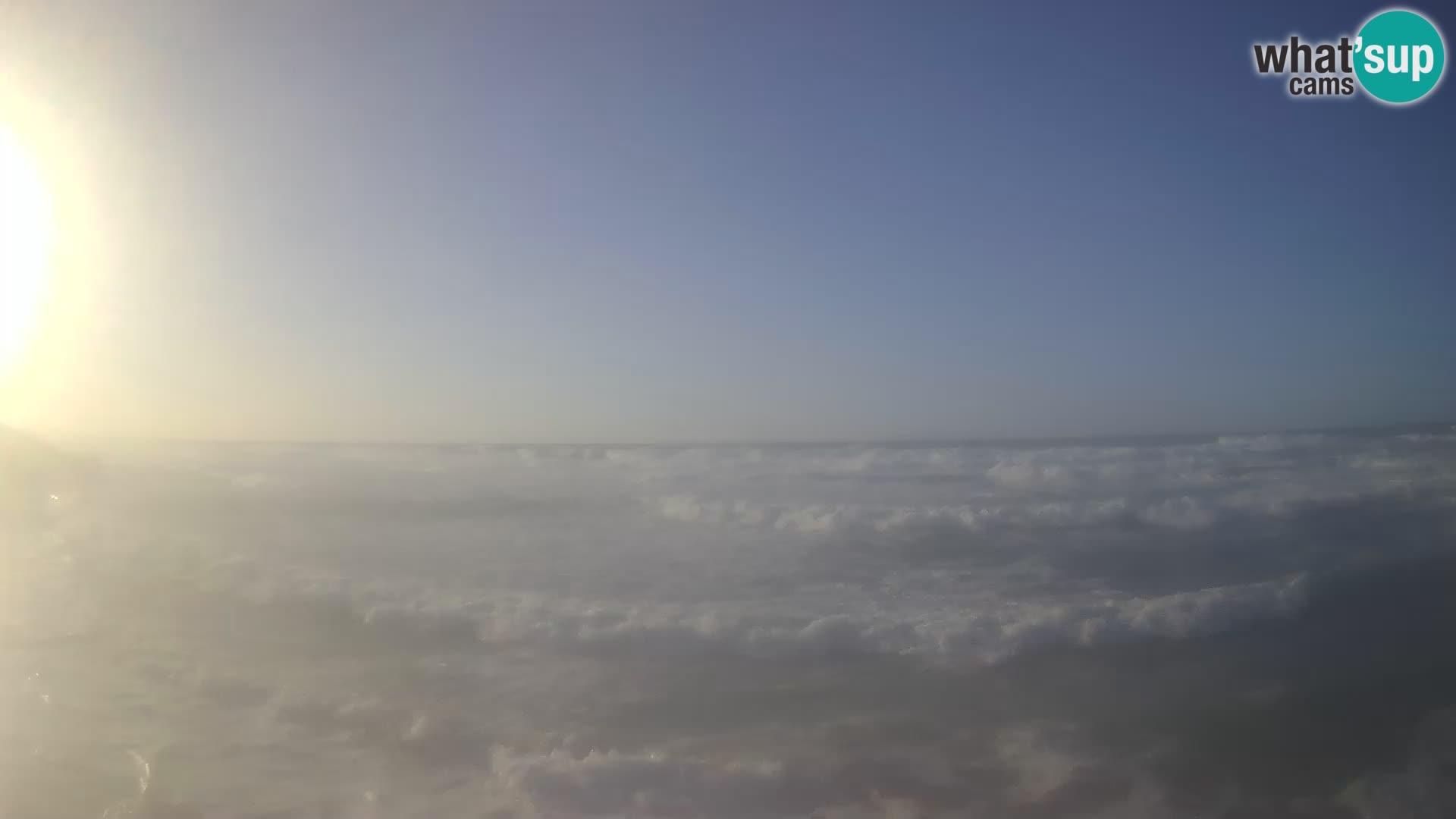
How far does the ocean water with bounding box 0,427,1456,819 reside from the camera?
5816 mm

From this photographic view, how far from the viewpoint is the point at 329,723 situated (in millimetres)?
6891

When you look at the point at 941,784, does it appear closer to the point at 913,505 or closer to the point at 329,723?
the point at 329,723

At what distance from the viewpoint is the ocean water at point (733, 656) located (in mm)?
5816

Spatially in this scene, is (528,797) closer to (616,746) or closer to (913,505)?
(616,746)

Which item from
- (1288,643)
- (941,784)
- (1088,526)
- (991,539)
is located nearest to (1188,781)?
(941,784)

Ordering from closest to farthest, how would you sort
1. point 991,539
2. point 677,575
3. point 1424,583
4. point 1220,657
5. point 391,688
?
point 391,688 < point 1220,657 < point 1424,583 < point 677,575 < point 991,539

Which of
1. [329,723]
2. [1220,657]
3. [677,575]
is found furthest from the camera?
[677,575]

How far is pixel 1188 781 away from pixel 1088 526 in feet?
30.1

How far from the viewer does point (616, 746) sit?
6.42m

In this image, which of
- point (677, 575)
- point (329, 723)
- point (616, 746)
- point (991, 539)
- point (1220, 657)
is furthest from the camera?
point (991, 539)

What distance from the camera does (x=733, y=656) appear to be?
849 centimetres

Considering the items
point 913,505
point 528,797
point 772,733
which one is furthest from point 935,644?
point 913,505

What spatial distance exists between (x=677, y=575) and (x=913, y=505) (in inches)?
262

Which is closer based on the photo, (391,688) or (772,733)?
(772,733)
